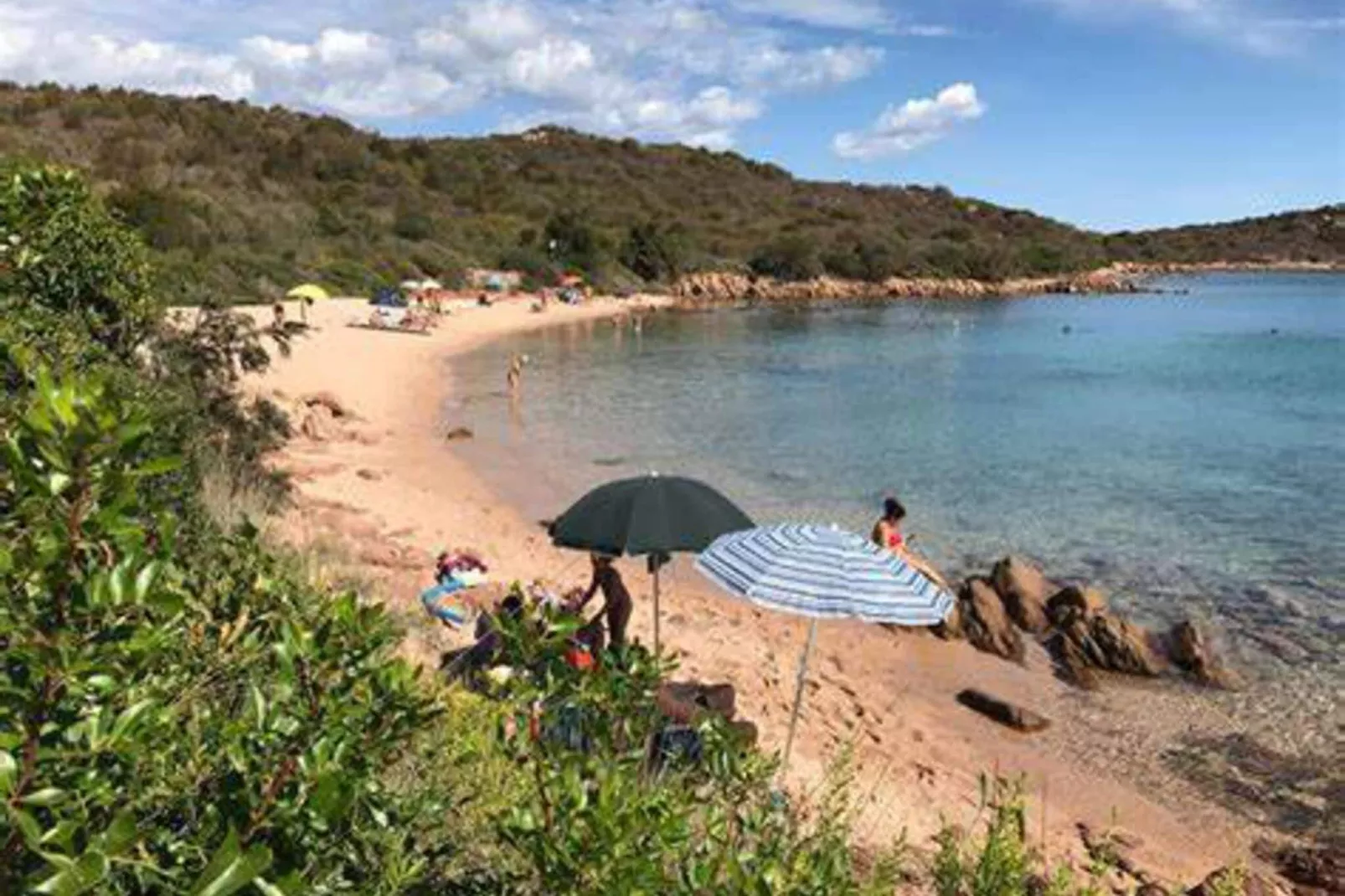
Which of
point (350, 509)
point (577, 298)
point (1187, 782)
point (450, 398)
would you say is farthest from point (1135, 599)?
point (577, 298)

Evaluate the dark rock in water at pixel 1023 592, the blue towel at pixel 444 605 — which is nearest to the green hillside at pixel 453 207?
the blue towel at pixel 444 605

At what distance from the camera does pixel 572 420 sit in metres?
26.5

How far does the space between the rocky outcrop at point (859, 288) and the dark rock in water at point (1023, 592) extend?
54398 millimetres

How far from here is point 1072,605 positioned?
43.1 feet

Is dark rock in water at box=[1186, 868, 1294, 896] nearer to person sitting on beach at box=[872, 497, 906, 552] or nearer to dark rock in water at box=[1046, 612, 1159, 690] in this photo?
dark rock in water at box=[1046, 612, 1159, 690]

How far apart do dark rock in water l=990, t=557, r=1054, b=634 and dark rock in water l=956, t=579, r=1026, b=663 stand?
0.90 ft

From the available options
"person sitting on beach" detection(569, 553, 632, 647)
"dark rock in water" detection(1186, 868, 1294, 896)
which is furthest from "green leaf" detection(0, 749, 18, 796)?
"person sitting on beach" detection(569, 553, 632, 647)

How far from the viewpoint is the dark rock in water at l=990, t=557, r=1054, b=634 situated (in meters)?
13.1

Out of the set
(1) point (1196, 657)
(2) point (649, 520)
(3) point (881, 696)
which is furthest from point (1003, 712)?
(2) point (649, 520)

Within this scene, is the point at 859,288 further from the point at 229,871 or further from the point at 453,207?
the point at 229,871

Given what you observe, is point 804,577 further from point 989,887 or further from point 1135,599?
point 1135,599

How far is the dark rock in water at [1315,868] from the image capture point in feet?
26.1

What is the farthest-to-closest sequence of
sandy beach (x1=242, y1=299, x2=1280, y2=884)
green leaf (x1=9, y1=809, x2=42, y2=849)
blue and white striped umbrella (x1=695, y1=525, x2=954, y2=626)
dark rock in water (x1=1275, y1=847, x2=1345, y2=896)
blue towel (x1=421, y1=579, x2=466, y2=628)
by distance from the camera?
blue towel (x1=421, y1=579, x2=466, y2=628) < sandy beach (x1=242, y1=299, x2=1280, y2=884) < dark rock in water (x1=1275, y1=847, x2=1345, y2=896) < blue and white striped umbrella (x1=695, y1=525, x2=954, y2=626) < green leaf (x1=9, y1=809, x2=42, y2=849)

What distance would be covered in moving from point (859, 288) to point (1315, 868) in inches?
3120
